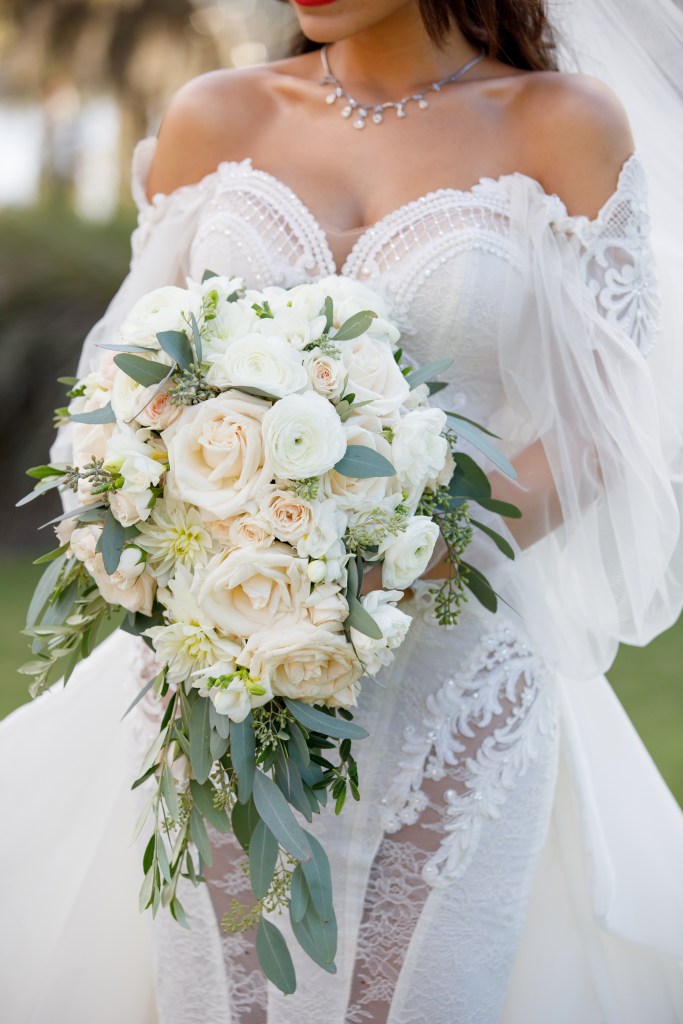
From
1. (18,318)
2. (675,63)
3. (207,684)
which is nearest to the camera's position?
(207,684)

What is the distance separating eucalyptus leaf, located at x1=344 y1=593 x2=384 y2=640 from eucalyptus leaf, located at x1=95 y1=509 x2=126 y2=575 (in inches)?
13.0

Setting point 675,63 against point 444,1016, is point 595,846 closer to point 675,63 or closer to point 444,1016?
point 444,1016

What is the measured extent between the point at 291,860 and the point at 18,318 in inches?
267

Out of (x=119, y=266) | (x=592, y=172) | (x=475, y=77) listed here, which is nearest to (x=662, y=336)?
(x=592, y=172)

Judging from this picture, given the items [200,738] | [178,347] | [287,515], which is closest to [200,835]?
[200,738]

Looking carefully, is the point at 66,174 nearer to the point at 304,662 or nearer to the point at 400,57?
the point at 400,57

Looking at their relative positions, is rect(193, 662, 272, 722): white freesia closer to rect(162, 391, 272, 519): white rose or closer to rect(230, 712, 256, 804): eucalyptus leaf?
rect(230, 712, 256, 804): eucalyptus leaf

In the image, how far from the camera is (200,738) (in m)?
1.51

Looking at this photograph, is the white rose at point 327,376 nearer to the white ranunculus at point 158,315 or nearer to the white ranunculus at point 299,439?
the white ranunculus at point 299,439

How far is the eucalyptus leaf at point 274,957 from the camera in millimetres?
1498

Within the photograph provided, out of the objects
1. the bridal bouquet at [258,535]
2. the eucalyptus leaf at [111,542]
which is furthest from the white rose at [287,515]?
the eucalyptus leaf at [111,542]

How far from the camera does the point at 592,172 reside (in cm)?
201

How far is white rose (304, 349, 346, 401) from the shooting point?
1.52 metres

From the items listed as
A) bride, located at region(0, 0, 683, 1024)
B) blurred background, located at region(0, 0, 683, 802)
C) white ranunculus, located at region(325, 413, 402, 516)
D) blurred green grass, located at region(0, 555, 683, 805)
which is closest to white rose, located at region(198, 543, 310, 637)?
white ranunculus, located at region(325, 413, 402, 516)
